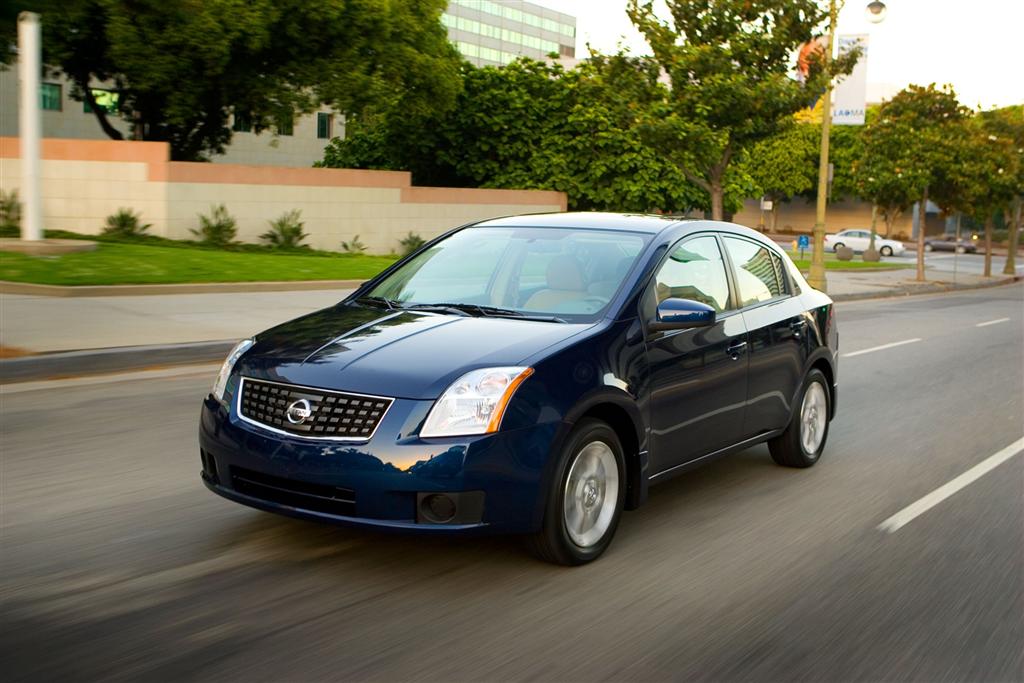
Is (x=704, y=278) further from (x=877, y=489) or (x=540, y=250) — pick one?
(x=877, y=489)

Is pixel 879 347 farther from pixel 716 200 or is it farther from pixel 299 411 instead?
pixel 299 411

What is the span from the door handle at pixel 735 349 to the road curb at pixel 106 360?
6464 mm

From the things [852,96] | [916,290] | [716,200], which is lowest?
[916,290]

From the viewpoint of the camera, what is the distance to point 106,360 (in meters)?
10.4

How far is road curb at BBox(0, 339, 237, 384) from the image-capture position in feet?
31.8

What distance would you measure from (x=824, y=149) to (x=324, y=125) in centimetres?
3407

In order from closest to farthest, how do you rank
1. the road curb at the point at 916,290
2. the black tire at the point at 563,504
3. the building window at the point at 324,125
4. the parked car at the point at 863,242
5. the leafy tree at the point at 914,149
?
the black tire at the point at 563,504
the road curb at the point at 916,290
the leafy tree at the point at 914,149
the building window at the point at 324,125
the parked car at the point at 863,242

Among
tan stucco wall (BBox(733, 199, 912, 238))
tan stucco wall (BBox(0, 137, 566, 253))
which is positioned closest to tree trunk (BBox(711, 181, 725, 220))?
tan stucco wall (BBox(0, 137, 566, 253))

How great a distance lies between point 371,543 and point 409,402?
1.01m

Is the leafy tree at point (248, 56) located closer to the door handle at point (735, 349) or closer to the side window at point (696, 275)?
the side window at point (696, 275)

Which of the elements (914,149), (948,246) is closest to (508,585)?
(914,149)

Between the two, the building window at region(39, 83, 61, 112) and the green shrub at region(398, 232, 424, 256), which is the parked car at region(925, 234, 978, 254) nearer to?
the green shrub at region(398, 232, 424, 256)

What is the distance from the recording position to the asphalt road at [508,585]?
3.96 metres

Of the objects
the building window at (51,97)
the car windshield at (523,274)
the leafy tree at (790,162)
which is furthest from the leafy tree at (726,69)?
the leafy tree at (790,162)
